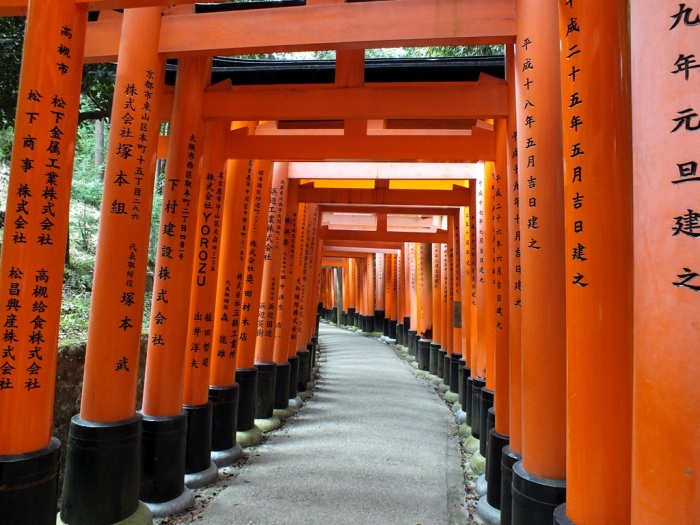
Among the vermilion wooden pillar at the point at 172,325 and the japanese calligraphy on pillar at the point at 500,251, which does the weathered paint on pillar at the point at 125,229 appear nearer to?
the vermilion wooden pillar at the point at 172,325

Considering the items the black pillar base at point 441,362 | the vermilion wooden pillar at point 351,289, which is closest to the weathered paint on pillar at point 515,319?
the black pillar base at point 441,362

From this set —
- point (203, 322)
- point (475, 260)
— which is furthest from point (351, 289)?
point (203, 322)

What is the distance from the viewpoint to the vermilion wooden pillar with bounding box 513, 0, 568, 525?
258cm

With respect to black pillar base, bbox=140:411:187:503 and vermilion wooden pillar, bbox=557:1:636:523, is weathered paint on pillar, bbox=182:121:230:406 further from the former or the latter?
vermilion wooden pillar, bbox=557:1:636:523

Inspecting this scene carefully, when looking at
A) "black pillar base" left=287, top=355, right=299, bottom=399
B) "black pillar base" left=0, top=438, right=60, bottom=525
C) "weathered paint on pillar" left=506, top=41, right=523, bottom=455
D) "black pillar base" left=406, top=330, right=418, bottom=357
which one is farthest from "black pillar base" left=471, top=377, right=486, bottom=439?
"black pillar base" left=406, top=330, right=418, bottom=357

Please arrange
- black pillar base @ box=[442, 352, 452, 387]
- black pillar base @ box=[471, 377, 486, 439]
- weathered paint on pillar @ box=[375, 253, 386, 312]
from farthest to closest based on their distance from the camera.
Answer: weathered paint on pillar @ box=[375, 253, 386, 312] → black pillar base @ box=[442, 352, 452, 387] → black pillar base @ box=[471, 377, 486, 439]

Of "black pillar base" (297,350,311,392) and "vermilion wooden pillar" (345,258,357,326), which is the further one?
"vermilion wooden pillar" (345,258,357,326)

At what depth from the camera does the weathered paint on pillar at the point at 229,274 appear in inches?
213

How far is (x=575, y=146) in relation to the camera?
2156 mm

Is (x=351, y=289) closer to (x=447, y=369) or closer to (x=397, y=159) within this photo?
(x=447, y=369)

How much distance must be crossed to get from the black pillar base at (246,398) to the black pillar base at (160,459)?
6.37 ft

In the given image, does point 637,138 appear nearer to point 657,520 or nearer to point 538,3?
point 657,520

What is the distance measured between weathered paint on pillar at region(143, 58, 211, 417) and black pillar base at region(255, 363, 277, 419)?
287 cm

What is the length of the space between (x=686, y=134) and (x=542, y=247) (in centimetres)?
131
